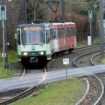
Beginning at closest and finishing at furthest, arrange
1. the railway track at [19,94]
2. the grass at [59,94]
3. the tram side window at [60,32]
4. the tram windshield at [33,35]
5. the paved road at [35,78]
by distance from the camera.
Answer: the grass at [59,94], the railway track at [19,94], the paved road at [35,78], the tram windshield at [33,35], the tram side window at [60,32]

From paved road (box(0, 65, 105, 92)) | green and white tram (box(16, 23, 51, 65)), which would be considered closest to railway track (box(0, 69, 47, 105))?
paved road (box(0, 65, 105, 92))

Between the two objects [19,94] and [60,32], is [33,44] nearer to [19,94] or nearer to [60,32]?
[60,32]

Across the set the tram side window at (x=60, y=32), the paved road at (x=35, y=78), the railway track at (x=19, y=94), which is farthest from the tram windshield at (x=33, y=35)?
the tram side window at (x=60, y=32)

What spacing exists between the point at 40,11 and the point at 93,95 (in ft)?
154

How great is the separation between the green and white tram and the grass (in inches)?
361

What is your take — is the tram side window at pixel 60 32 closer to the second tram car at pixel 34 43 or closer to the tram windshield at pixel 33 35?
the second tram car at pixel 34 43

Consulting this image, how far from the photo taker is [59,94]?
2206cm

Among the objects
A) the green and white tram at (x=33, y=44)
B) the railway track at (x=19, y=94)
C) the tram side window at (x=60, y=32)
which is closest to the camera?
the railway track at (x=19, y=94)

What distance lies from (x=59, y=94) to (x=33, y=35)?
14.6 meters

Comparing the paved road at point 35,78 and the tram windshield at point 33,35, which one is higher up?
the tram windshield at point 33,35

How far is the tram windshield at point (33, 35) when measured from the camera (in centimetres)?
3622

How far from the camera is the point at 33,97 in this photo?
21.5m

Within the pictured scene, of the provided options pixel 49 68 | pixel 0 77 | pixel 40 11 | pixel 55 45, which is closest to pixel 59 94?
pixel 0 77

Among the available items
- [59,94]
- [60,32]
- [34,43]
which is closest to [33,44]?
[34,43]
